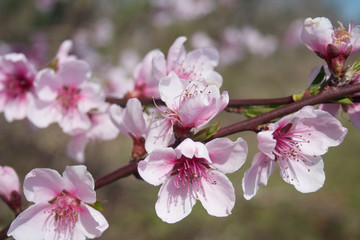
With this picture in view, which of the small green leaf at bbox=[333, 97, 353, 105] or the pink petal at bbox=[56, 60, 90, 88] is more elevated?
the pink petal at bbox=[56, 60, 90, 88]

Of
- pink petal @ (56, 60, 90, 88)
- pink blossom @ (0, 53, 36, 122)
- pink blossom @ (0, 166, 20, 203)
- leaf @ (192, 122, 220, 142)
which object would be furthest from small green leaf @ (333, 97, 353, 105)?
pink blossom @ (0, 53, 36, 122)

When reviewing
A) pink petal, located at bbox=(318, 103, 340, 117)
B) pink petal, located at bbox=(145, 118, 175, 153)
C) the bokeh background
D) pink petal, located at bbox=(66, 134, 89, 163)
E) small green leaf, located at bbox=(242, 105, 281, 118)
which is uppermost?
pink petal, located at bbox=(145, 118, 175, 153)

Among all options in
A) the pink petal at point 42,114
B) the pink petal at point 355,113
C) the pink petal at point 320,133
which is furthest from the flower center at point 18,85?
the pink petal at point 355,113

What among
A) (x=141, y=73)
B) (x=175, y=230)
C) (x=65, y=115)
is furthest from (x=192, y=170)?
(x=175, y=230)

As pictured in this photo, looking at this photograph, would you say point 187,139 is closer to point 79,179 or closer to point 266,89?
point 79,179

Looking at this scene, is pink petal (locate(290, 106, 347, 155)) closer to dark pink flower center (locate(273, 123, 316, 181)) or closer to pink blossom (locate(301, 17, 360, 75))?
dark pink flower center (locate(273, 123, 316, 181))

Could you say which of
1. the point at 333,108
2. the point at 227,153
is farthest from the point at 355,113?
the point at 227,153
